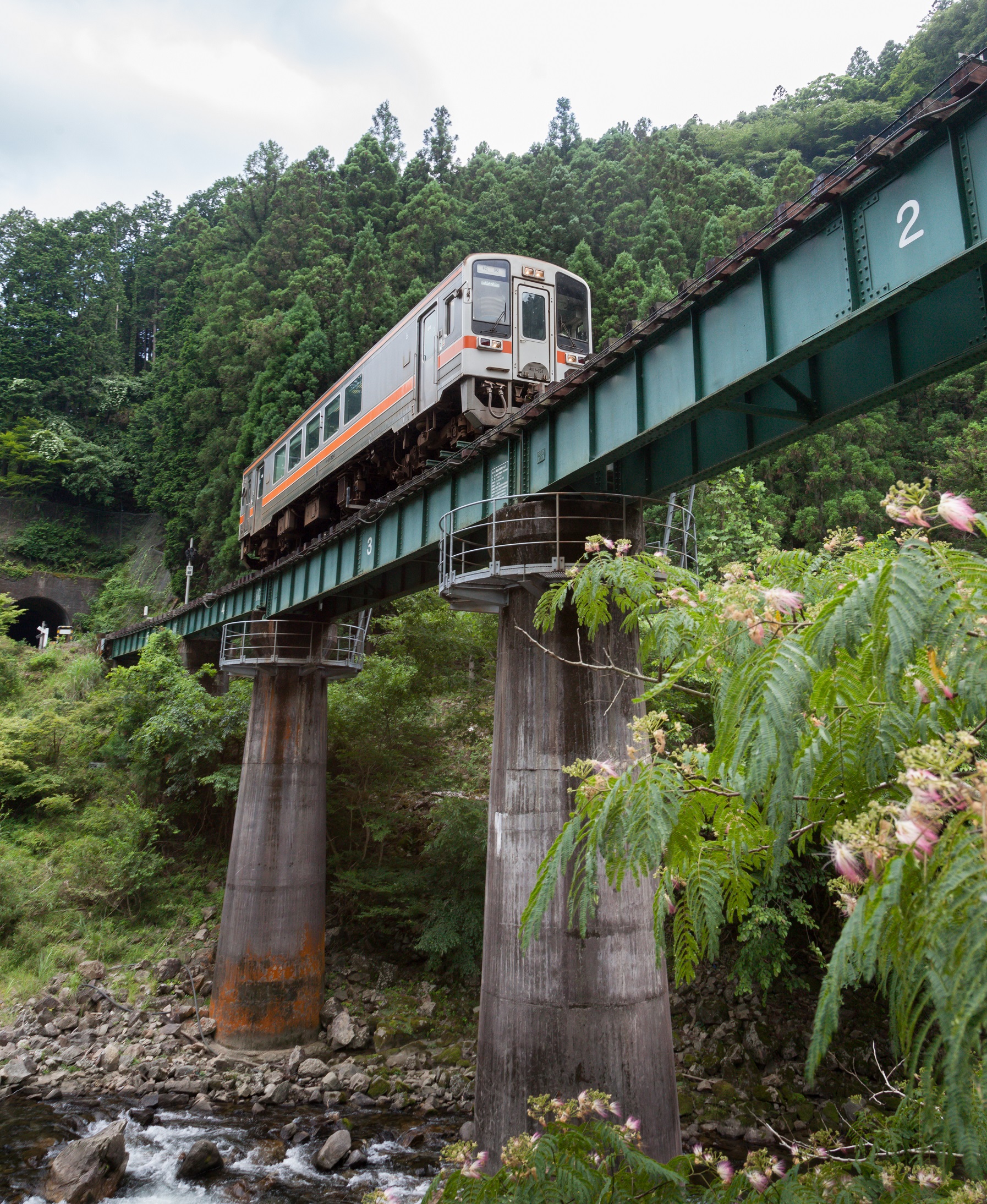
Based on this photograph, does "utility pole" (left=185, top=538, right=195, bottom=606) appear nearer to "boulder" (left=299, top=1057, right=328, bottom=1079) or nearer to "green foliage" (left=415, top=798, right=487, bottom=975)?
"green foliage" (left=415, top=798, right=487, bottom=975)

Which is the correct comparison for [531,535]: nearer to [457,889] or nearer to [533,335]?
[533,335]

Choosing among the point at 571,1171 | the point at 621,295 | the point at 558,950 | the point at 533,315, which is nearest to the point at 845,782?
the point at 571,1171

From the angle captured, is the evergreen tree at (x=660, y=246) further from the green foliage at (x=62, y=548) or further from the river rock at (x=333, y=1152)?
the green foliage at (x=62, y=548)

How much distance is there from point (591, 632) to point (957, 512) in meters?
2.32

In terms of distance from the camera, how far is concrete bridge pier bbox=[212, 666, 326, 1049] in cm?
1734

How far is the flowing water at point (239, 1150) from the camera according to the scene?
37.9ft

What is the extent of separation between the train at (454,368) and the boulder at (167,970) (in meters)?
11.9

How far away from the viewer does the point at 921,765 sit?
2.07 meters

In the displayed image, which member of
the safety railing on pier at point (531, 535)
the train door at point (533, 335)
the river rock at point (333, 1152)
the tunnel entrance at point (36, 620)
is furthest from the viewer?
the tunnel entrance at point (36, 620)

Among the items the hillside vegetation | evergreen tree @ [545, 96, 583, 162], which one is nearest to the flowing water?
the hillside vegetation

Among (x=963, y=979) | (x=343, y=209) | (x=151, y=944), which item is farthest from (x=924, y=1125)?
(x=343, y=209)

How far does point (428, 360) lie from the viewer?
14.6m

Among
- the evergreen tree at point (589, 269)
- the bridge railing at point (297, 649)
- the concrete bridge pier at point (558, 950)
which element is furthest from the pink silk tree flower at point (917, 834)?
the evergreen tree at point (589, 269)

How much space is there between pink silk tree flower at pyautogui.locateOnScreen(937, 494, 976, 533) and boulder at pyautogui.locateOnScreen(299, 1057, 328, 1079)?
676 inches
